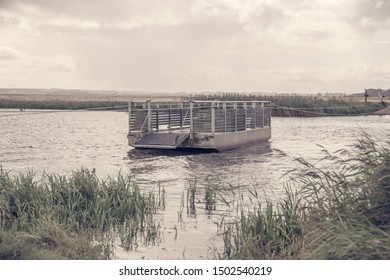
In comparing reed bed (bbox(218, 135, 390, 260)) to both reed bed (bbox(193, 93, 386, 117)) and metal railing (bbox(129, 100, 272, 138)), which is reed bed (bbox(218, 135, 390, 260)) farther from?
reed bed (bbox(193, 93, 386, 117))

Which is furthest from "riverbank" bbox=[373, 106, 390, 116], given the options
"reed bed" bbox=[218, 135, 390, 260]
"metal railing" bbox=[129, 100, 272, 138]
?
"reed bed" bbox=[218, 135, 390, 260]

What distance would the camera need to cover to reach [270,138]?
32.6m

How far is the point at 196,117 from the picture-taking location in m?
24.7

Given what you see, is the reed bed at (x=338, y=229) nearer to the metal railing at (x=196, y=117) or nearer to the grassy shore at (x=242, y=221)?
the grassy shore at (x=242, y=221)

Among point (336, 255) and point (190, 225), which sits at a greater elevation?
point (336, 255)

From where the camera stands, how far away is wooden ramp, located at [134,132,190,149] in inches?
953

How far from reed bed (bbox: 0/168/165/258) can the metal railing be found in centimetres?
1301

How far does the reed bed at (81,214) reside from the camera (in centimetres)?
912

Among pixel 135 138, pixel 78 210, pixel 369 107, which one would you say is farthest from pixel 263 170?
pixel 369 107

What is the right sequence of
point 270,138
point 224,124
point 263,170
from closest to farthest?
point 263,170, point 224,124, point 270,138

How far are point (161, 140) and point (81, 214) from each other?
14.5 meters

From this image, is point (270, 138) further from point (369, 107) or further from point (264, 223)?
point (369, 107)

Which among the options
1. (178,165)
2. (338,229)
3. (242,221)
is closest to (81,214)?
(242,221)

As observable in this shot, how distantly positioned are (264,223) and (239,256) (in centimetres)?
86
